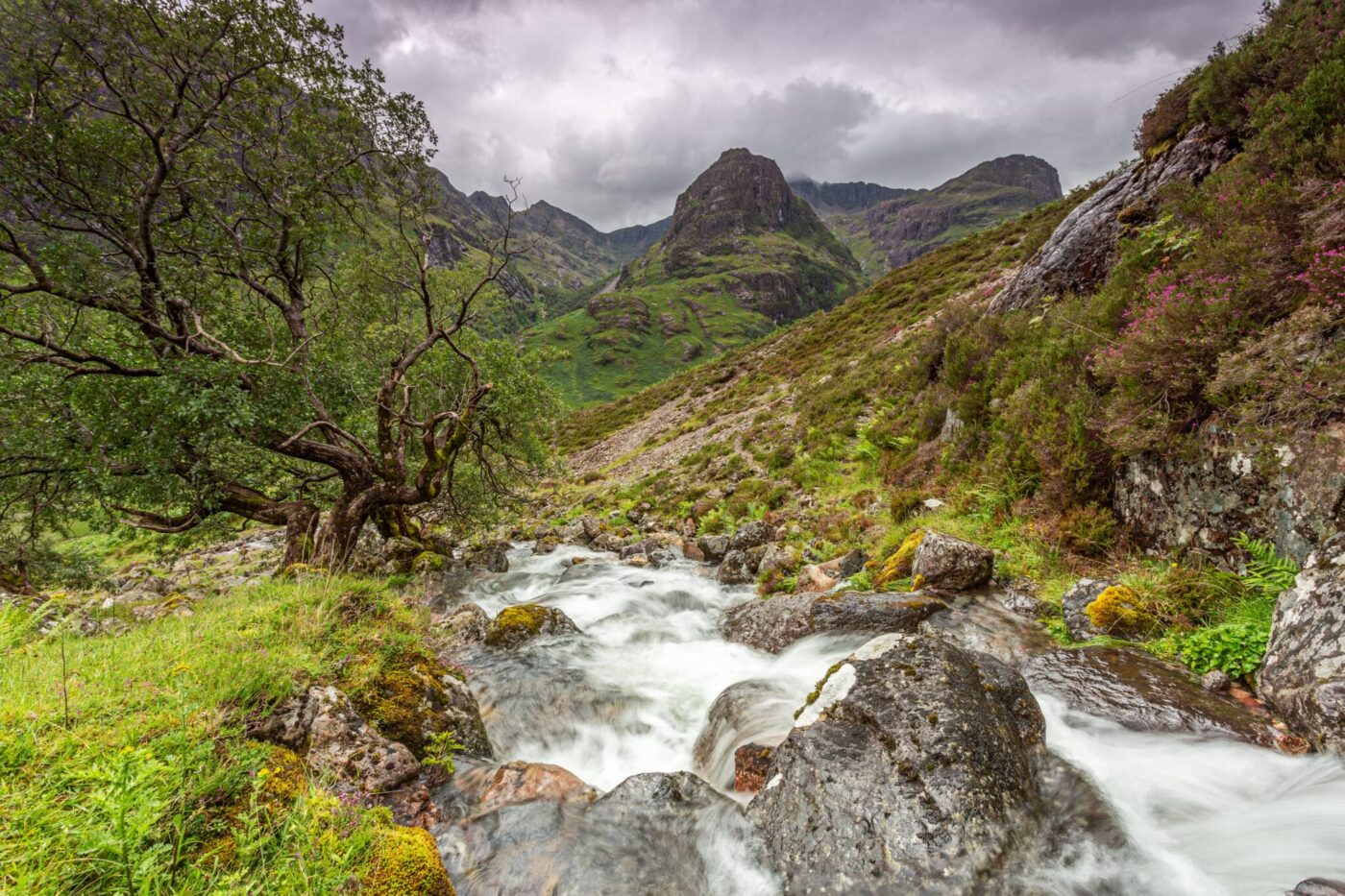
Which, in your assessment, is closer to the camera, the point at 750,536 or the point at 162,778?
the point at 162,778

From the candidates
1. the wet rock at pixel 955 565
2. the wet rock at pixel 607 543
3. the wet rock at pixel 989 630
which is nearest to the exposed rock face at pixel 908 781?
the wet rock at pixel 989 630

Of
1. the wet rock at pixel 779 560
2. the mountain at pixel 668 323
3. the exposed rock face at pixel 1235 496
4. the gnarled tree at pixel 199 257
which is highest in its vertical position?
the mountain at pixel 668 323

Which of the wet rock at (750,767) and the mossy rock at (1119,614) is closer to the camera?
the wet rock at (750,767)

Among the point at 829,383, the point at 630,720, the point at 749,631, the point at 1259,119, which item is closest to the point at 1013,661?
the point at 749,631

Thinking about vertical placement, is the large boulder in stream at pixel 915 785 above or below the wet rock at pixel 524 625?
above

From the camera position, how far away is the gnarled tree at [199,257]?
8234 mm

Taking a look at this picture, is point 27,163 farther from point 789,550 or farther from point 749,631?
point 789,550

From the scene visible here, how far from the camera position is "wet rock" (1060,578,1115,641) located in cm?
567

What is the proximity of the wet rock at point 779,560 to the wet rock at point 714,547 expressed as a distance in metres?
1.88

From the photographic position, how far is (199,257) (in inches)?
413

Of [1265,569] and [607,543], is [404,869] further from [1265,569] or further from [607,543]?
[607,543]

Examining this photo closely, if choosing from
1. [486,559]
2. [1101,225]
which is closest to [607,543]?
[486,559]

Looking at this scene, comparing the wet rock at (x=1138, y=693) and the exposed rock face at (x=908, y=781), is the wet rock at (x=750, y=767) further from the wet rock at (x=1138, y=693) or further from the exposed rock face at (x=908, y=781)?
the wet rock at (x=1138, y=693)

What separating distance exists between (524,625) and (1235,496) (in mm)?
9789
